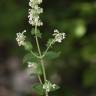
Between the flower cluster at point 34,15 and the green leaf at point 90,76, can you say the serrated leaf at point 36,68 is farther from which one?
the green leaf at point 90,76

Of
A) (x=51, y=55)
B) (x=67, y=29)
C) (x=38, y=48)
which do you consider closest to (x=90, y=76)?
(x=67, y=29)

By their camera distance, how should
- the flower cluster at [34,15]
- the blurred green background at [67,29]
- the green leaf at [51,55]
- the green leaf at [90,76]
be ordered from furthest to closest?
the blurred green background at [67,29] → the green leaf at [90,76] → the green leaf at [51,55] → the flower cluster at [34,15]

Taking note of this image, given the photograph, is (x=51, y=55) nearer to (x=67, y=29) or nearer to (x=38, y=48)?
(x=38, y=48)

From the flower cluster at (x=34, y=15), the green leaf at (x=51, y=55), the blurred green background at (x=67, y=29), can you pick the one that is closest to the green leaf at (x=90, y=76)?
the blurred green background at (x=67, y=29)

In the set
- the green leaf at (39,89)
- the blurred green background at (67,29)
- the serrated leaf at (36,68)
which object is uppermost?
the blurred green background at (67,29)

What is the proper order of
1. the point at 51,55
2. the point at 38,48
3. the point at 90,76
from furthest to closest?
the point at 90,76 < the point at 51,55 < the point at 38,48

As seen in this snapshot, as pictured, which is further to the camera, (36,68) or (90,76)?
(90,76)

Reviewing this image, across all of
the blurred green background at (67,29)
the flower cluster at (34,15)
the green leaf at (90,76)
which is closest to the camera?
the flower cluster at (34,15)

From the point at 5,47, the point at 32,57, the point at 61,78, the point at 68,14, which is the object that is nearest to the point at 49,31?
the point at 68,14

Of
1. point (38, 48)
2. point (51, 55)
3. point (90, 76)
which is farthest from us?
point (90, 76)

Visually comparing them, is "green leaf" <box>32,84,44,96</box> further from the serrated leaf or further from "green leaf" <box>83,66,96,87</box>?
"green leaf" <box>83,66,96,87</box>

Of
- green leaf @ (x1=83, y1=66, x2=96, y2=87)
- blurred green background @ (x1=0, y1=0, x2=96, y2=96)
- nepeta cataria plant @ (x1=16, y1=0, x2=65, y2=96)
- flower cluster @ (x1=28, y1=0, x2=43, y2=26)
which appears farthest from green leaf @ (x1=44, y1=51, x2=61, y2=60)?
green leaf @ (x1=83, y1=66, x2=96, y2=87)
